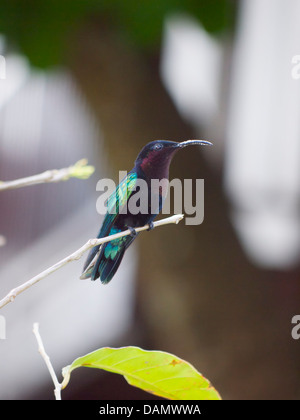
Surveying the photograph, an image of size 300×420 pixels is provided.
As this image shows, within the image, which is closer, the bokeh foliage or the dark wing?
the dark wing

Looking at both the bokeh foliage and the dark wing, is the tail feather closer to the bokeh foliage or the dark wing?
the dark wing

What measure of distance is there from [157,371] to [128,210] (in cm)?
9

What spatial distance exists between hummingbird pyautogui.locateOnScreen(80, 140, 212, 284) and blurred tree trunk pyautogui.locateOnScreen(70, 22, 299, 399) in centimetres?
37

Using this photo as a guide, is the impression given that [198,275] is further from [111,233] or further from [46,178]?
[46,178]

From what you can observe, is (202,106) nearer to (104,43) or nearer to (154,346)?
(104,43)

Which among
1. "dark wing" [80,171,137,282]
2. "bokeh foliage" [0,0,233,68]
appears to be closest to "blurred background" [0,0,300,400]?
"bokeh foliage" [0,0,233,68]

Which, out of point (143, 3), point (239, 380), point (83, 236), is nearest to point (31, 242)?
point (83, 236)

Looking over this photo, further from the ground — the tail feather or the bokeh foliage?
the bokeh foliage

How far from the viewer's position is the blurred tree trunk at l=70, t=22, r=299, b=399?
692 millimetres

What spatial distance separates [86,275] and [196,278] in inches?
21.3

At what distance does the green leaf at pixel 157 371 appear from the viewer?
0.27 metres

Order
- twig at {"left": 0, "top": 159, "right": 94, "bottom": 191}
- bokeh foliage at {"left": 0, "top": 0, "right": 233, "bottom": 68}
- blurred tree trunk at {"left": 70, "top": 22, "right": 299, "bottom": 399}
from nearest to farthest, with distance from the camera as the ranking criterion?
twig at {"left": 0, "top": 159, "right": 94, "bottom": 191} → bokeh foliage at {"left": 0, "top": 0, "right": 233, "bottom": 68} → blurred tree trunk at {"left": 70, "top": 22, "right": 299, "bottom": 399}

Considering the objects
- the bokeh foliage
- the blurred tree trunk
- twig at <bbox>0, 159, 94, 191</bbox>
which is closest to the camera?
twig at <bbox>0, 159, 94, 191</bbox>

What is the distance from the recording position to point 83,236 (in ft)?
2.16
